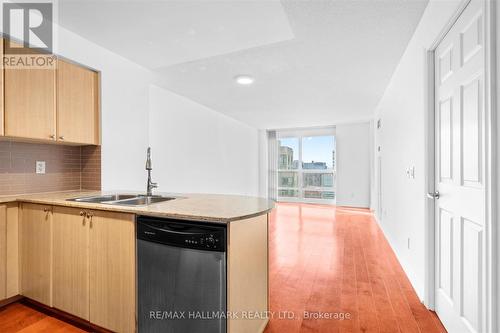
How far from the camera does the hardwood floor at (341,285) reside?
6.22ft

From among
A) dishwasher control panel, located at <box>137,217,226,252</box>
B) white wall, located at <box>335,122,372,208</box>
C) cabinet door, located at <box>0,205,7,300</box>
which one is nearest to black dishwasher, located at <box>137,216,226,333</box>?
dishwasher control panel, located at <box>137,217,226,252</box>

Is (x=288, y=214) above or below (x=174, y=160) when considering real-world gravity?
below

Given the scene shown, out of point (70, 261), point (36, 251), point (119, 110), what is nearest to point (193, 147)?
point (119, 110)

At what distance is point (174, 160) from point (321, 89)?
8.97 ft

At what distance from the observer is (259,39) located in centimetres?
257

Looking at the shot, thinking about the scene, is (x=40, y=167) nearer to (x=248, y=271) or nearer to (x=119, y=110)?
(x=119, y=110)

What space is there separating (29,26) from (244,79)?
7.79ft

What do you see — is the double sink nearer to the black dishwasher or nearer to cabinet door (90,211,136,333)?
cabinet door (90,211,136,333)

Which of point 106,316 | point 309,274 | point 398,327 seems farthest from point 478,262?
point 106,316

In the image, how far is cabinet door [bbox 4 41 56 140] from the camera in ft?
6.63

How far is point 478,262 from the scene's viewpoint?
54.2 inches

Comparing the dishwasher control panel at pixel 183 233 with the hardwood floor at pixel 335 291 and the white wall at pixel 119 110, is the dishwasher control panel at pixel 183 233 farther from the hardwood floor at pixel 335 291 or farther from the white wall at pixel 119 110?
the white wall at pixel 119 110

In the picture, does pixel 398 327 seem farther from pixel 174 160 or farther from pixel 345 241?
pixel 174 160

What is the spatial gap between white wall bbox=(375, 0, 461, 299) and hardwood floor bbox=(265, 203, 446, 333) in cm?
23
